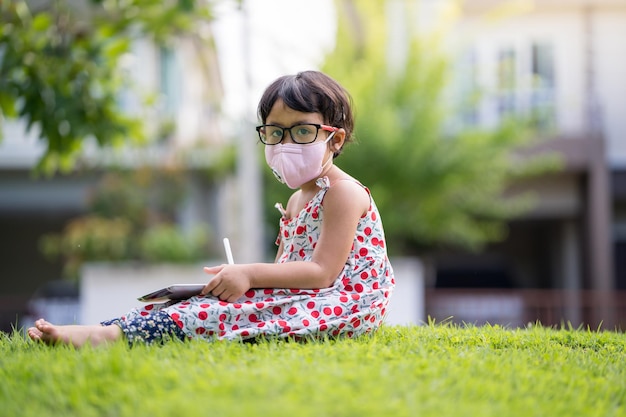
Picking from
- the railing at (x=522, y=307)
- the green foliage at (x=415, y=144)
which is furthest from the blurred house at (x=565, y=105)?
the railing at (x=522, y=307)

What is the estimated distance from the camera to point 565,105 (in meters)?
17.1

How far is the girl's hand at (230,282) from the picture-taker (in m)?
3.62

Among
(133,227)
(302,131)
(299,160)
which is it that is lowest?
(133,227)

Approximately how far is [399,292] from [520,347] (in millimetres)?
8417

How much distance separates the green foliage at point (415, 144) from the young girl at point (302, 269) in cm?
926

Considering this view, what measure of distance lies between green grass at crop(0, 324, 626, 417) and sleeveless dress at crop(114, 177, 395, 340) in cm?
16

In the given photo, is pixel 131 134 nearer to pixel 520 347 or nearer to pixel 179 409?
pixel 520 347

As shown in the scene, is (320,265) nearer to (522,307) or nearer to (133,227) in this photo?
(522,307)

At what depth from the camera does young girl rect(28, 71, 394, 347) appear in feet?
11.9

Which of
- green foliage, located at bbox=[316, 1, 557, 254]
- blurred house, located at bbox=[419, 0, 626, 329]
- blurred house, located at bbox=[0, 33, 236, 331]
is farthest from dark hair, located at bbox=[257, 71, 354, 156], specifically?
blurred house, located at bbox=[419, 0, 626, 329]

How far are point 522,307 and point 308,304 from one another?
849 cm

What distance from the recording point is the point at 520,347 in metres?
3.73

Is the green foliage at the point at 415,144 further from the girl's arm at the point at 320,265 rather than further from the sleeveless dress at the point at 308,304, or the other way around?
the girl's arm at the point at 320,265

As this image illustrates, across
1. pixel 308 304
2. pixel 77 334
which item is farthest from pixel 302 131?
pixel 77 334
